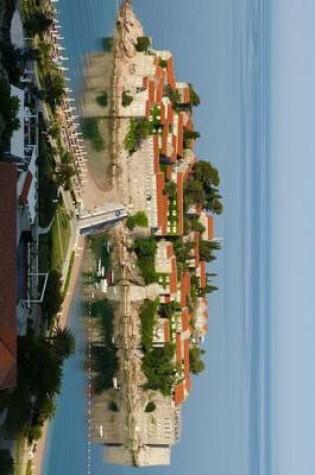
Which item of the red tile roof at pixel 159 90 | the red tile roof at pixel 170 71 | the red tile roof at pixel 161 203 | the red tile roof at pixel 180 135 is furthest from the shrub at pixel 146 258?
the red tile roof at pixel 170 71

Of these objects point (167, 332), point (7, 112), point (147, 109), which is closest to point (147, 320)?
point (167, 332)

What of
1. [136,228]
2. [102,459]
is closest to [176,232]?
[136,228]

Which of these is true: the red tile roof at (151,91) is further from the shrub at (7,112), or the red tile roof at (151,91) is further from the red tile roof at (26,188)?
the shrub at (7,112)

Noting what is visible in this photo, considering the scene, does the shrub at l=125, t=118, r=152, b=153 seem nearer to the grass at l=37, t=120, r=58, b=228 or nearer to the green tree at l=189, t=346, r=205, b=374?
the grass at l=37, t=120, r=58, b=228

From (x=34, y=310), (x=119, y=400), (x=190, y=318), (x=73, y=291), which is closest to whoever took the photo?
(x=34, y=310)

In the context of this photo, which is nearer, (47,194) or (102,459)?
(47,194)

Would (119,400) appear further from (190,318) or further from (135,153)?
(135,153)

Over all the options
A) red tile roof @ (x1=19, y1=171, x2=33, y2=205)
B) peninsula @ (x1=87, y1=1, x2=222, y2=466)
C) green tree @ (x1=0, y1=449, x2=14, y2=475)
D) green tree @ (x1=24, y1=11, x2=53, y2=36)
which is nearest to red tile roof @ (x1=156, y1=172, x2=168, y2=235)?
peninsula @ (x1=87, y1=1, x2=222, y2=466)

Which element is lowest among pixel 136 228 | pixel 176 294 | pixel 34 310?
pixel 34 310
